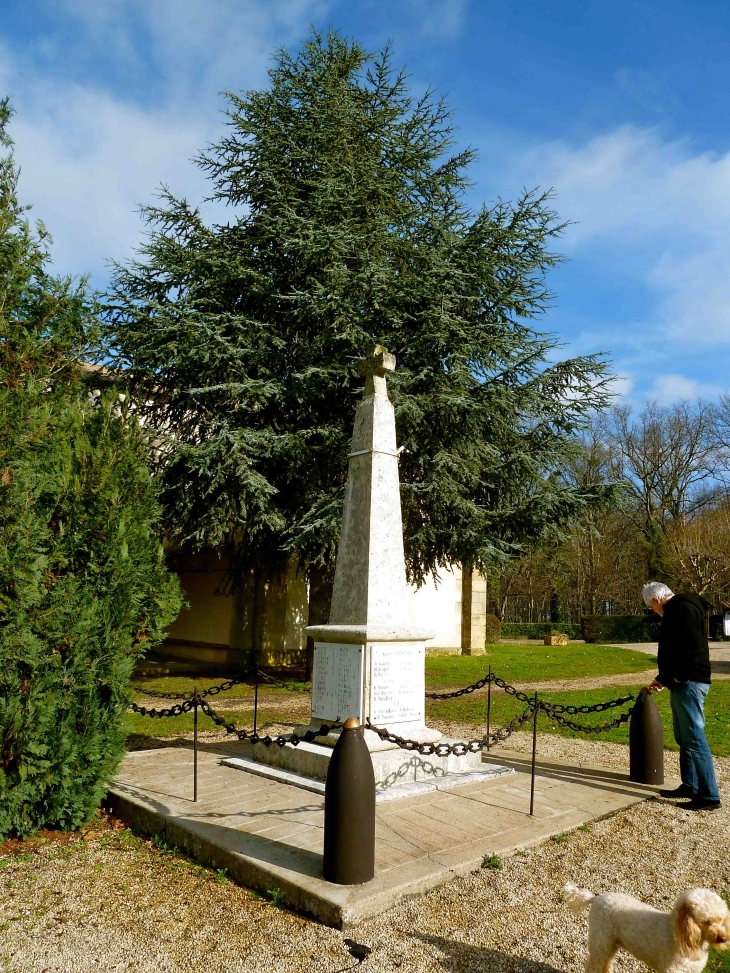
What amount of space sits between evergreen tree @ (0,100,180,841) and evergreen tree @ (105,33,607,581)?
578 centimetres

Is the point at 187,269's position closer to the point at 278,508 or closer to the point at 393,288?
the point at 393,288

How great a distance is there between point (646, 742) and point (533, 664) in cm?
1354

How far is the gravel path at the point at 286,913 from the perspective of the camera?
3416 millimetres

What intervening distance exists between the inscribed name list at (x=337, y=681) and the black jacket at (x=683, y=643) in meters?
2.54

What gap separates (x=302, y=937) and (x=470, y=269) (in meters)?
11.9

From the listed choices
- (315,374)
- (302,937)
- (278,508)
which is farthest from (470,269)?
(302,937)

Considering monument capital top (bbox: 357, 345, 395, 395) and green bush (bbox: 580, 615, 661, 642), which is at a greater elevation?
monument capital top (bbox: 357, 345, 395, 395)

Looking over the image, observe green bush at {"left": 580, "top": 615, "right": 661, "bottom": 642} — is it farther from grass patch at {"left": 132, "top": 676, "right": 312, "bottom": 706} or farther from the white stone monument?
the white stone monument

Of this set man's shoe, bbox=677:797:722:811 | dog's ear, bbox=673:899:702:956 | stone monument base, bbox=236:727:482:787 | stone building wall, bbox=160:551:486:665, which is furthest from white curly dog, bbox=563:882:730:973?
stone building wall, bbox=160:551:486:665

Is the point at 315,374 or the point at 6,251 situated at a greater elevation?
the point at 315,374

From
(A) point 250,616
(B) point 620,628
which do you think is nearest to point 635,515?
(B) point 620,628

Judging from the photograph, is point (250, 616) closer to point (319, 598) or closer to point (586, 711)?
point (319, 598)

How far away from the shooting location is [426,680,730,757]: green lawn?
9.51 meters

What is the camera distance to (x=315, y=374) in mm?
12227
